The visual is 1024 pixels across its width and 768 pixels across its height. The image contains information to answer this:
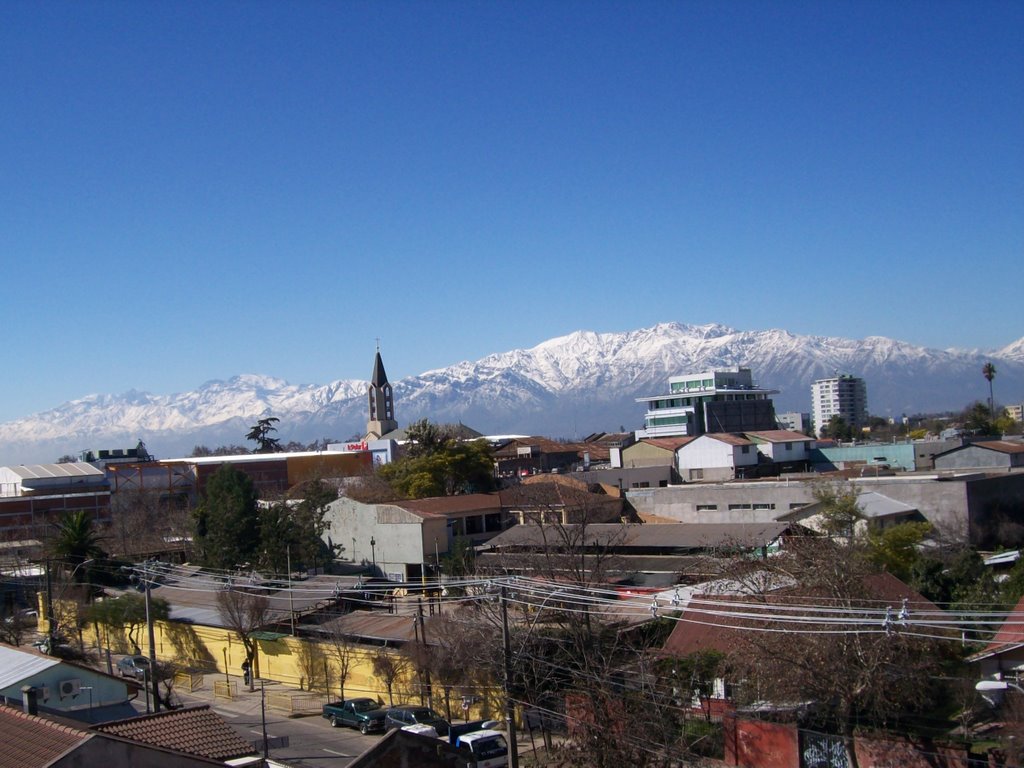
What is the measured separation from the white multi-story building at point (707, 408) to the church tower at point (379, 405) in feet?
113

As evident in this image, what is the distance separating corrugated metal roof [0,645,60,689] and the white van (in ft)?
32.0

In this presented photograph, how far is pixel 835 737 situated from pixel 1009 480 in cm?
3473

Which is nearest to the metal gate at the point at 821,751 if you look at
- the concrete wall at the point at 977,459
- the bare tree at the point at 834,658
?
the bare tree at the point at 834,658

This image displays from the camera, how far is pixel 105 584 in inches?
1768

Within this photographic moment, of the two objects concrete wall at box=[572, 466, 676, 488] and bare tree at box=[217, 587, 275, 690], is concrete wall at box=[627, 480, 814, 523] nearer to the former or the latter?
concrete wall at box=[572, 466, 676, 488]

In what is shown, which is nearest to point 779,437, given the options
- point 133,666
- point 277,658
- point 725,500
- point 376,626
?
point 725,500

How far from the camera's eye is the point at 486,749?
22156mm

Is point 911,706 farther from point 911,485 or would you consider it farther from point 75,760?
point 911,485

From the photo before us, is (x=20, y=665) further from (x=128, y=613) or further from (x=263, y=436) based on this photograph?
(x=263, y=436)

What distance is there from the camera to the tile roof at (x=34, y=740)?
13109mm

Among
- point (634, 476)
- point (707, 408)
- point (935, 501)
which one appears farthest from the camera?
point (707, 408)


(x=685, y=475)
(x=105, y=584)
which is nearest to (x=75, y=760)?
(x=105, y=584)

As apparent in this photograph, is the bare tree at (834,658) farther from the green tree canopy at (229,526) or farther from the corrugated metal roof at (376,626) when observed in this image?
the green tree canopy at (229,526)

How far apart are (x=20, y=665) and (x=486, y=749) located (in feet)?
37.1
